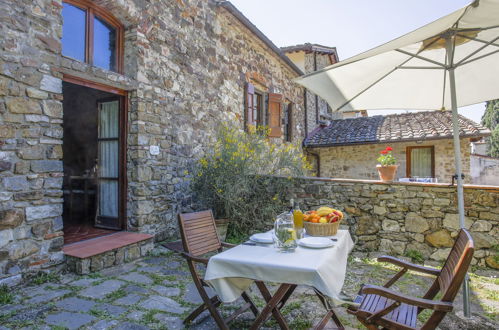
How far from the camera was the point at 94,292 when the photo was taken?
286 centimetres

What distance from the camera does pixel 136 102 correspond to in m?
4.24

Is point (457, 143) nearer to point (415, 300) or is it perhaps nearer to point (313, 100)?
point (415, 300)

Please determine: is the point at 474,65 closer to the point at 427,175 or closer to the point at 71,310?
the point at 71,310

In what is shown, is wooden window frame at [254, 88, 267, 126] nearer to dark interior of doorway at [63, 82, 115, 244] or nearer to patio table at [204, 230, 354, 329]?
dark interior of doorway at [63, 82, 115, 244]

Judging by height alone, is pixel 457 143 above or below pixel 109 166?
above

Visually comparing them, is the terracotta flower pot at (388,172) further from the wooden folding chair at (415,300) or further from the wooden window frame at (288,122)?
the wooden window frame at (288,122)

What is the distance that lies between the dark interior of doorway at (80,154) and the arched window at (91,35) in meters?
0.84

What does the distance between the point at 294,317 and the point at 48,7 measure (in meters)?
3.68

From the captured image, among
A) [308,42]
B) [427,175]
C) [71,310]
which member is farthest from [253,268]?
[308,42]

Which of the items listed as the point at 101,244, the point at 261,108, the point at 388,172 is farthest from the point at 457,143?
the point at 261,108

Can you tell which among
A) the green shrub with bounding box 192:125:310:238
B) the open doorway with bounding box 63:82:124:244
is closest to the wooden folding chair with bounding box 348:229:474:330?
the green shrub with bounding box 192:125:310:238

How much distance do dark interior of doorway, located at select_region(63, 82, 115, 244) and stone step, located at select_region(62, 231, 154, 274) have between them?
1.19 m

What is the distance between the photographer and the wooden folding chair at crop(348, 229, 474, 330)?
1.56 meters

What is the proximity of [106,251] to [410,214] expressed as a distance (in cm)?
380
